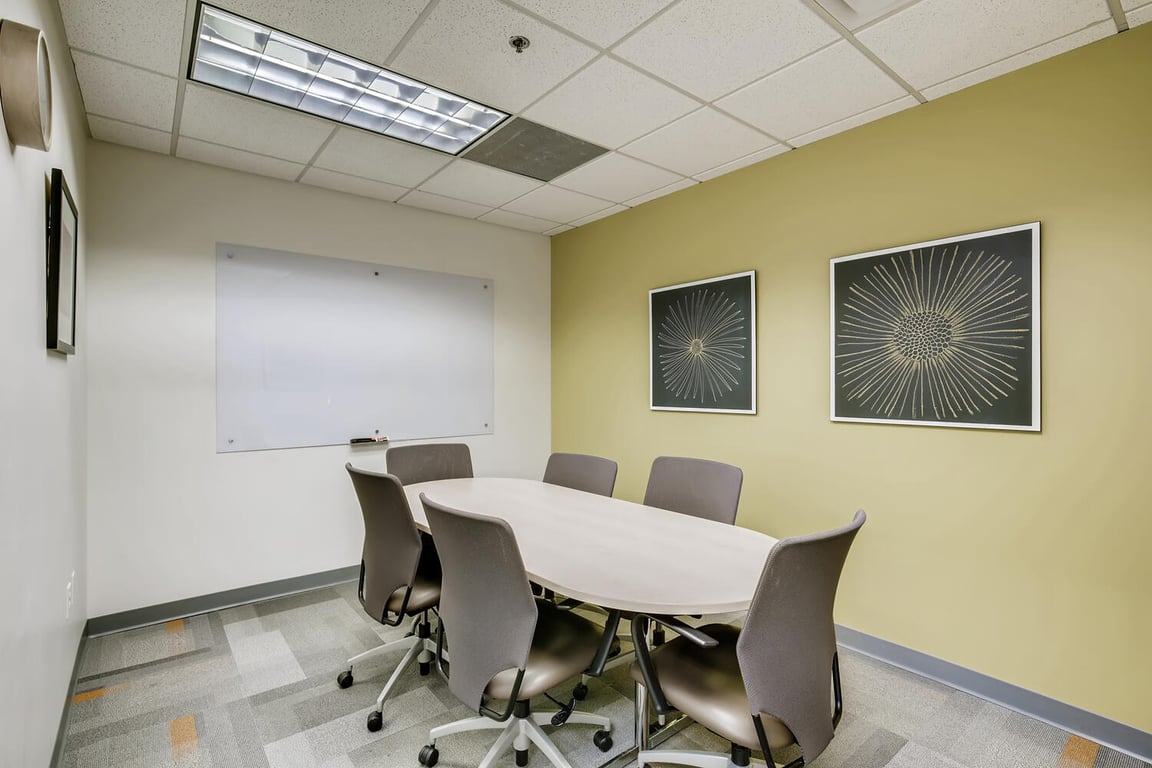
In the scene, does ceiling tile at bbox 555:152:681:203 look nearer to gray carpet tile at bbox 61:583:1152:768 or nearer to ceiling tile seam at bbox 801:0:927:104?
ceiling tile seam at bbox 801:0:927:104

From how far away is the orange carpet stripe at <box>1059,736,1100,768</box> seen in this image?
6.40 feet

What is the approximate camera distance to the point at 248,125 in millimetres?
2715

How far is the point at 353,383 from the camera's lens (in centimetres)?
375

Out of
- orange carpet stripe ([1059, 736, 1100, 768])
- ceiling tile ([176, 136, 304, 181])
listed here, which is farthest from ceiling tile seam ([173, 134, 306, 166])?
orange carpet stripe ([1059, 736, 1100, 768])

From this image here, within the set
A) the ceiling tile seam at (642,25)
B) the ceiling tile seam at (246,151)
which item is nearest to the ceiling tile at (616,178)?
the ceiling tile seam at (642,25)

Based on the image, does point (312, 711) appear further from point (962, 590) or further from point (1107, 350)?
point (1107, 350)

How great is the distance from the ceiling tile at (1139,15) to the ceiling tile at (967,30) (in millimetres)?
73

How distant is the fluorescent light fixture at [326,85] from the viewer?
82.8 inches

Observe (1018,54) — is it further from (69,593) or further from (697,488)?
(69,593)

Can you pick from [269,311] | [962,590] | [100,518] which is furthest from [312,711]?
[962,590]

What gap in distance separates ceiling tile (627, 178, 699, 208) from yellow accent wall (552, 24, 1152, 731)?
13 centimetres

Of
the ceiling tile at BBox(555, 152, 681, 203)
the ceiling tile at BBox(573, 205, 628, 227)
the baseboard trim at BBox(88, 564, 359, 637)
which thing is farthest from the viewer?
the ceiling tile at BBox(573, 205, 628, 227)

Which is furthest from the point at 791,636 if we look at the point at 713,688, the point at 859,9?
the point at 859,9

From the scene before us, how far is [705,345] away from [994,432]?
5.12ft
